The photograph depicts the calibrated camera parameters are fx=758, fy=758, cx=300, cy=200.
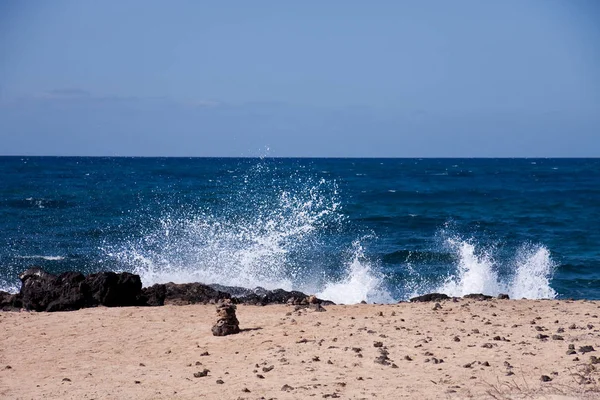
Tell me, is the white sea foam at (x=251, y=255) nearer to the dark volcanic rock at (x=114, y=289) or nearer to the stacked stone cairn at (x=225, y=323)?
the dark volcanic rock at (x=114, y=289)

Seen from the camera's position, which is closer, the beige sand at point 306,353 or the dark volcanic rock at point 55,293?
the beige sand at point 306,353

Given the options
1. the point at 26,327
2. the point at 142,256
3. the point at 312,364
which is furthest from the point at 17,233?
the point at 312,364

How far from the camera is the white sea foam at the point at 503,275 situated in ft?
53.7

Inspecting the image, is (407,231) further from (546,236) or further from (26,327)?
(26,327)

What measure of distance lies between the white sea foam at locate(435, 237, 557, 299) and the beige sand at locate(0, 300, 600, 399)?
4.41 m

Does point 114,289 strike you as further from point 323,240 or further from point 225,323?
point 323,240

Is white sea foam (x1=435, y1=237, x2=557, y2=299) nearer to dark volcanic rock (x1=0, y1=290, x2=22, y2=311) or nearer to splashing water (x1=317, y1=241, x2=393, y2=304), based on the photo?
splashing water (x1=317, y1=241, x2=393, y2=304)

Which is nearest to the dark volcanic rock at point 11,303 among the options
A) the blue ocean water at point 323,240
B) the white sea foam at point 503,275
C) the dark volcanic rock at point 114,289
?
the dark volcanic rock at point 114,289

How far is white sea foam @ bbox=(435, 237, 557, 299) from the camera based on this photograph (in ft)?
53.7

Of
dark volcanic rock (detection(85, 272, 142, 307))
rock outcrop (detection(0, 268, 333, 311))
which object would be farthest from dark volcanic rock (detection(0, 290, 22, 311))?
dark volcanic rock (detection(85, 272, 142, 307))

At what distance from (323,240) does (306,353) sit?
1439 centimetres

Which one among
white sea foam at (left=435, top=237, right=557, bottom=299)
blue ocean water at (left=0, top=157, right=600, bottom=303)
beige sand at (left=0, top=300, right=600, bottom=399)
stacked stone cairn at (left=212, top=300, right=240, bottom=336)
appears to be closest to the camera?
beige sand at (left=0, top=300, right=600, bottom=399)

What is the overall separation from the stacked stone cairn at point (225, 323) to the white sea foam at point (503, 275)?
766cm

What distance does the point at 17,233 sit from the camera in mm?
24797
